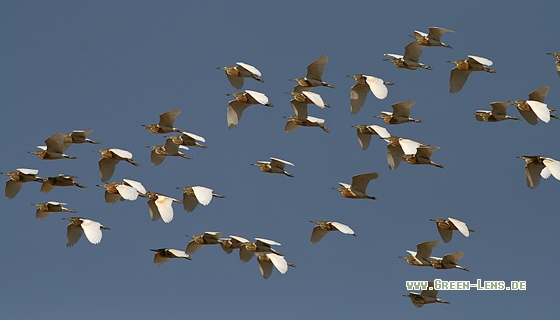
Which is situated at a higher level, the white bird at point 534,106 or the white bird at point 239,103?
the white bird at point 534,106

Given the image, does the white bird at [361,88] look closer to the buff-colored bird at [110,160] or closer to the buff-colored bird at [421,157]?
the buff-colored bird at [421,157]

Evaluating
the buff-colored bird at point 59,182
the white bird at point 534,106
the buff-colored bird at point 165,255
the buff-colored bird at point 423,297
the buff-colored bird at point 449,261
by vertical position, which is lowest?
the buff-colored bird at point 423,297

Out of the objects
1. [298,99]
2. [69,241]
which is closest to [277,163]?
[298,99]

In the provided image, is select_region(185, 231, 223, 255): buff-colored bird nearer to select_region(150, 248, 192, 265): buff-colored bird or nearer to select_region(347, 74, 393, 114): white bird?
select_region(150, 248, 192, 265): buff-colored bird

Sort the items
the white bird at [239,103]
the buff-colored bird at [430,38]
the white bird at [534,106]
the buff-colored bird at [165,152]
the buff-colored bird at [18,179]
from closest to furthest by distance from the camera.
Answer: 1. the white bird at [534,106]
2. the buff-colored bird at [430,38]
3. the white bird at [239,103]
4. the buff-colored bird at [18,179]
5. the buff-colored bird at [165,152]

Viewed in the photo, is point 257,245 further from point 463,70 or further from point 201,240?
point 463,70

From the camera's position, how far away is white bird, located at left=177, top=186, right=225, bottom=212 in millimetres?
37709

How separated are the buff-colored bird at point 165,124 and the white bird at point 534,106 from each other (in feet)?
33.7

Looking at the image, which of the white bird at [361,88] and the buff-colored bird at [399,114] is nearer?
the white bird at [361,88]

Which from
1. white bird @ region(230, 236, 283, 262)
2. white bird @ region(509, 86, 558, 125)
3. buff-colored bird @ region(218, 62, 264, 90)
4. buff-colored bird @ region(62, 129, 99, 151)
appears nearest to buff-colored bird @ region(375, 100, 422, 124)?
white bird @ region(509, 86, 558, 125)

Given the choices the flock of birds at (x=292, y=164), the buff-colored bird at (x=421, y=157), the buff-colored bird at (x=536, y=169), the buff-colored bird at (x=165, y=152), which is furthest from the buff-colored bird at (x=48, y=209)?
the buff-colored bird at (x=536, y=169)

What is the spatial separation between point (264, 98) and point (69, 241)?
7.46 meters

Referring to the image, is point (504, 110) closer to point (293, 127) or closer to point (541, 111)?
point (541, 111)

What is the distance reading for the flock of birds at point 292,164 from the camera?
1496 inches
